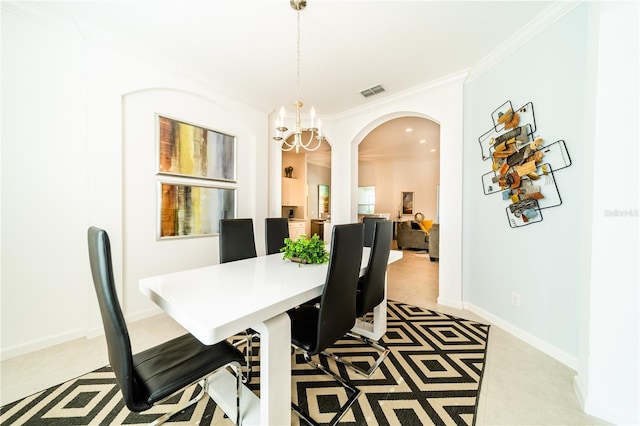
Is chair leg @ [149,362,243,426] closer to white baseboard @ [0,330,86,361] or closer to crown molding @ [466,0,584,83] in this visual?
white baseboard @ [0,330,86,361]

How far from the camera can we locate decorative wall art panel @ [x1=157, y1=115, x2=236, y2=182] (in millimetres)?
2654

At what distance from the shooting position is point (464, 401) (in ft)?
4.72

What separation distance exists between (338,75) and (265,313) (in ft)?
9.15

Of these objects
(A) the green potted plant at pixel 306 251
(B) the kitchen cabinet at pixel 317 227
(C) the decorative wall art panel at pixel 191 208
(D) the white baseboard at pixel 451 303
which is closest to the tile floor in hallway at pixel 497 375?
(D) the white baseboard at pixel 451 303

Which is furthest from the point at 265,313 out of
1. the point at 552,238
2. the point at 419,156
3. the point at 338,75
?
the point at 419,156

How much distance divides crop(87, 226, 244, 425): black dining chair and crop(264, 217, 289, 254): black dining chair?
4.37 ft

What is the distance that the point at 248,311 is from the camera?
3.16ft

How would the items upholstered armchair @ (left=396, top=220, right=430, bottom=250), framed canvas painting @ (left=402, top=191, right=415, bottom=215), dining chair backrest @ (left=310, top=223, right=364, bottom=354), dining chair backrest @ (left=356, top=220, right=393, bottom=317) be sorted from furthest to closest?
framed canvas painting @ (left=402, top=191, right=415, bottom=215) < upholstered armchair @ (left=396, top=220, right=430, bottom=250) < dining chair backrest @ (left=356, top=220, right=393, bottom=317) < dining chair backrest @ (left=310, top=223, right=364, bottom=354)

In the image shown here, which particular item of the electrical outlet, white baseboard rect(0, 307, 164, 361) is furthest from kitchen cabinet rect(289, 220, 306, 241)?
the electrical outlet

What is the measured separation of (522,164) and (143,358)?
306 centimetres

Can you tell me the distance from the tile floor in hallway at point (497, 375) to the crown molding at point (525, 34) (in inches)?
106

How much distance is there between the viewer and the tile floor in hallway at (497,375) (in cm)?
136

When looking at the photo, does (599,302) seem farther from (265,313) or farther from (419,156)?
(419,156)

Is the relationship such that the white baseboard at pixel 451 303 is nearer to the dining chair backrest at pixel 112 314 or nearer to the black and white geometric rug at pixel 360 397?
the black and white geometric rug at pixel 360 397
